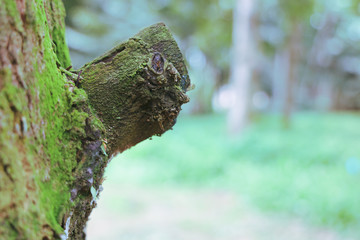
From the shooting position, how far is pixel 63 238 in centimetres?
83

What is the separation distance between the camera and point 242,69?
8898 mm

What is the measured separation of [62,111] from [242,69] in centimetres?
828

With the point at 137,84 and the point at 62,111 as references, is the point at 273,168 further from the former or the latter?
the point at 62,111

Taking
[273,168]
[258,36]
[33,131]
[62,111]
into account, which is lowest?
[33,131]

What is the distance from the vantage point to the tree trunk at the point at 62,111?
0.72 m

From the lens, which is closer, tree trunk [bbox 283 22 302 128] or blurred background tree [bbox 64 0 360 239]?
blurred background tree [bbox 64 0 360 239]

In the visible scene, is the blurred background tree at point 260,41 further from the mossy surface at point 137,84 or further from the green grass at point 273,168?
the mossy surface at point 137,84

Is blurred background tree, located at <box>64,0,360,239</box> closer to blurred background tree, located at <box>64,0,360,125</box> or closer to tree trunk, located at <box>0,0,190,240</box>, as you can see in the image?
blurred background tree, located at <box>64,0,360,125</box>

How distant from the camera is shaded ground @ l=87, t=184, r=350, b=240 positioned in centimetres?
442

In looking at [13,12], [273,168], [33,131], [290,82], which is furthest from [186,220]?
[290,82]

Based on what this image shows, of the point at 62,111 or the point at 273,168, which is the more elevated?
the point at 273,168

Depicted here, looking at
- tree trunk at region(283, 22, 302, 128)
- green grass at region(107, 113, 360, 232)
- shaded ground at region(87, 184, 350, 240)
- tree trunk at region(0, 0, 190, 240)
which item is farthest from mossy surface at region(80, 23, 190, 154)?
tree trunk at region(283, 22, 302, 128)

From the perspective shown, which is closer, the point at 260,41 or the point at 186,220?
the point at 186,220

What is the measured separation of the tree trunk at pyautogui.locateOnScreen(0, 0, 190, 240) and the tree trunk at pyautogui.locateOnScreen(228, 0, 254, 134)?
7.89 metres
